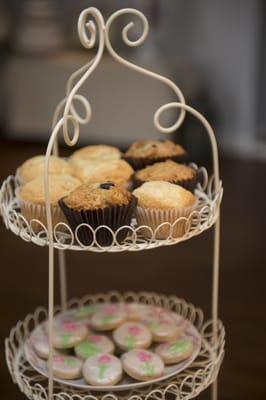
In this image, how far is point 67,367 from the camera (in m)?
1.25

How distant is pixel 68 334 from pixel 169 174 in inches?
15.3

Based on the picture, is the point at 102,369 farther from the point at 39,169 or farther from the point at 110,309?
the point at 39,169

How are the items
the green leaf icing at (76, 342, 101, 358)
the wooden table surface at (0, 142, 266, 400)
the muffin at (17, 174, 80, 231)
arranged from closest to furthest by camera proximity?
the muffin at (17, 174, 80, 231)
the green leaf icing at (76, 342, 101, 358)
the wooden table surface at (0, 142, 266, 400)

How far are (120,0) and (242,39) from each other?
29.5 inches

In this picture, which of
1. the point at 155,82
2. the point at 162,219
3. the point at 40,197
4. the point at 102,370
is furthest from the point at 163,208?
the point at 155,82

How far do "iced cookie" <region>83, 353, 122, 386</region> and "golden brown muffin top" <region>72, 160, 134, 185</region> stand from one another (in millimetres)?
340

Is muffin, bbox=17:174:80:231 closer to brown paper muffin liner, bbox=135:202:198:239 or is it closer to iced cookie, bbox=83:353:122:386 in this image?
brown paper muffin liner, bbox=135:202:198:239

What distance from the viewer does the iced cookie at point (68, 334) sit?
1332 mm

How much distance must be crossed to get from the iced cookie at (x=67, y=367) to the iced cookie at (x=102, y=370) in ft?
0.05

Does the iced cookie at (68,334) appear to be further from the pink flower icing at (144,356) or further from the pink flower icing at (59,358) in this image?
the pink flower icing at (144,356)

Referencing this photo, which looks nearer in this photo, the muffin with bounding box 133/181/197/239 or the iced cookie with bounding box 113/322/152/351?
the muffin with bounding box 133/181/197/239

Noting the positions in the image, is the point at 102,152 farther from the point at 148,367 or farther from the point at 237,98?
the point at 237,98

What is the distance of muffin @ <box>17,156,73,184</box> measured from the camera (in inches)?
51.2

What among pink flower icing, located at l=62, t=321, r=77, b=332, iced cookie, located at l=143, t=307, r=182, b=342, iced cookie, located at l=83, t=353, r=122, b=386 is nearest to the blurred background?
iced cookie, located at l=143, t=307, r=182, b=342
